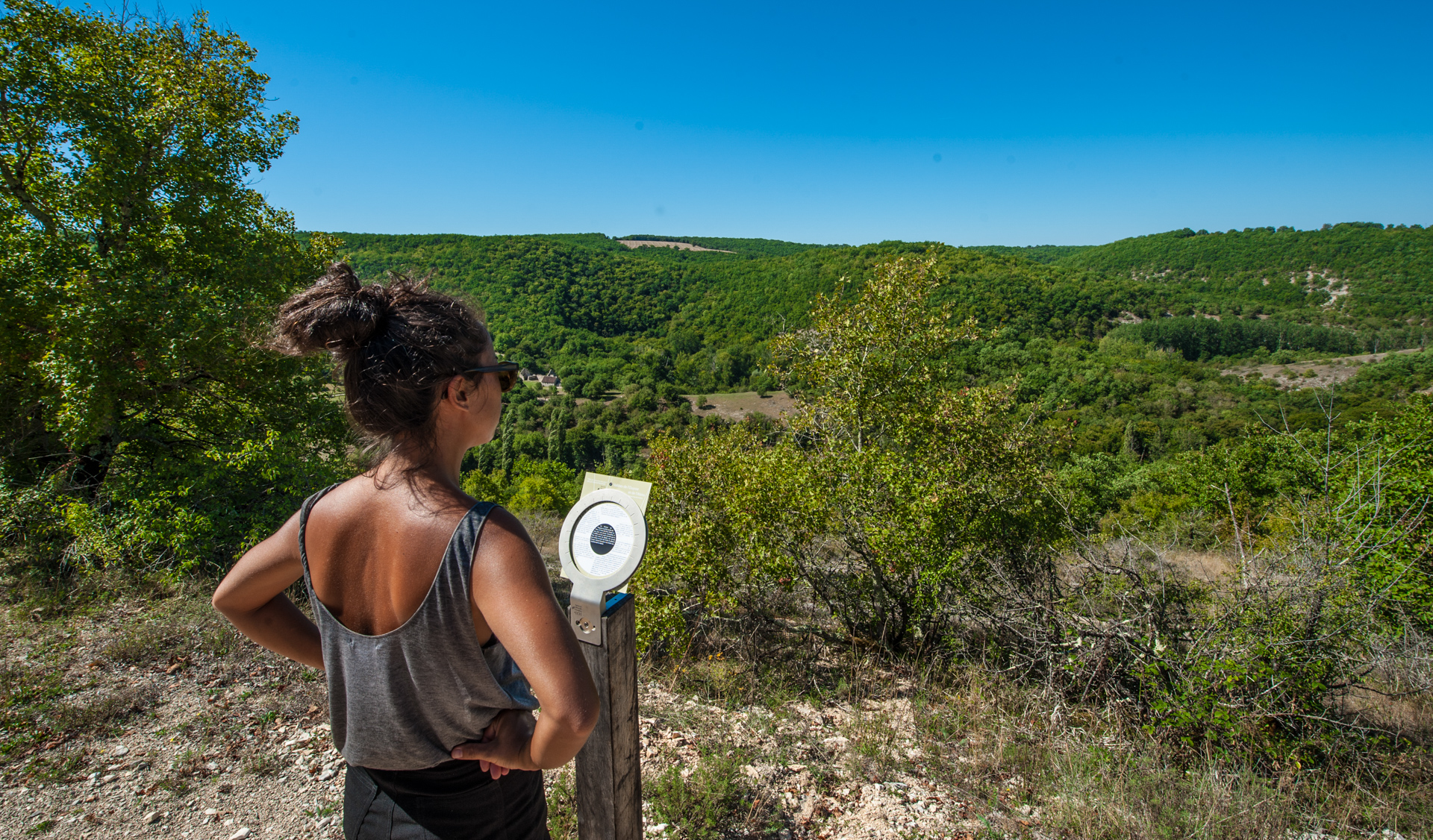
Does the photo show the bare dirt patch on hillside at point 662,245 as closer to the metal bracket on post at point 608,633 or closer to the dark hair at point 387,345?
the metal bracket on post at point 608,633

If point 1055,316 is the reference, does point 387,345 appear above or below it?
below

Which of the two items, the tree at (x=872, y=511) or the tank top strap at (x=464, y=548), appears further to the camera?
the tree at (x=872, y=511)

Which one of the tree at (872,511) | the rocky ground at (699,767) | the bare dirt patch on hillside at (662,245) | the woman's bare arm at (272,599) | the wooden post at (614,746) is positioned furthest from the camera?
the bare dirt patch on hillside at (662,245)

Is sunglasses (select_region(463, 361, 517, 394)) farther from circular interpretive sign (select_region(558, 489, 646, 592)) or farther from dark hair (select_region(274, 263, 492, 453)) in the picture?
circular interpretive sign (select_region(558, 489, 646, 592))

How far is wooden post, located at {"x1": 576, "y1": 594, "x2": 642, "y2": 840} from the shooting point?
187 centimetres

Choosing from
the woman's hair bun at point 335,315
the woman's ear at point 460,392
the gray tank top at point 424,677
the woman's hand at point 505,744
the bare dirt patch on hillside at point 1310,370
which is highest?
the woman's hair bun at point 335,315

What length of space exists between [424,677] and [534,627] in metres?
0.36

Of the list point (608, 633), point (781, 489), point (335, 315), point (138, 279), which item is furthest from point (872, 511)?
point (138, 279)

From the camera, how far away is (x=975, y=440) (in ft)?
21.6

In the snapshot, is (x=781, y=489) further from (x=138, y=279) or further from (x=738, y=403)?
(x=738, y=403)

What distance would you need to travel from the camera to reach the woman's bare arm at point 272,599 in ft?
4.47

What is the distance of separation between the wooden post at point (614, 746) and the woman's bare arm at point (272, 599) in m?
0.75

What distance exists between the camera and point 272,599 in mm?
→ 1537

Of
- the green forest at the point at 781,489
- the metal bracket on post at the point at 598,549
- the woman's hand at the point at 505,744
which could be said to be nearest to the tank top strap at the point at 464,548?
the woman's hand at the point at 505,744
